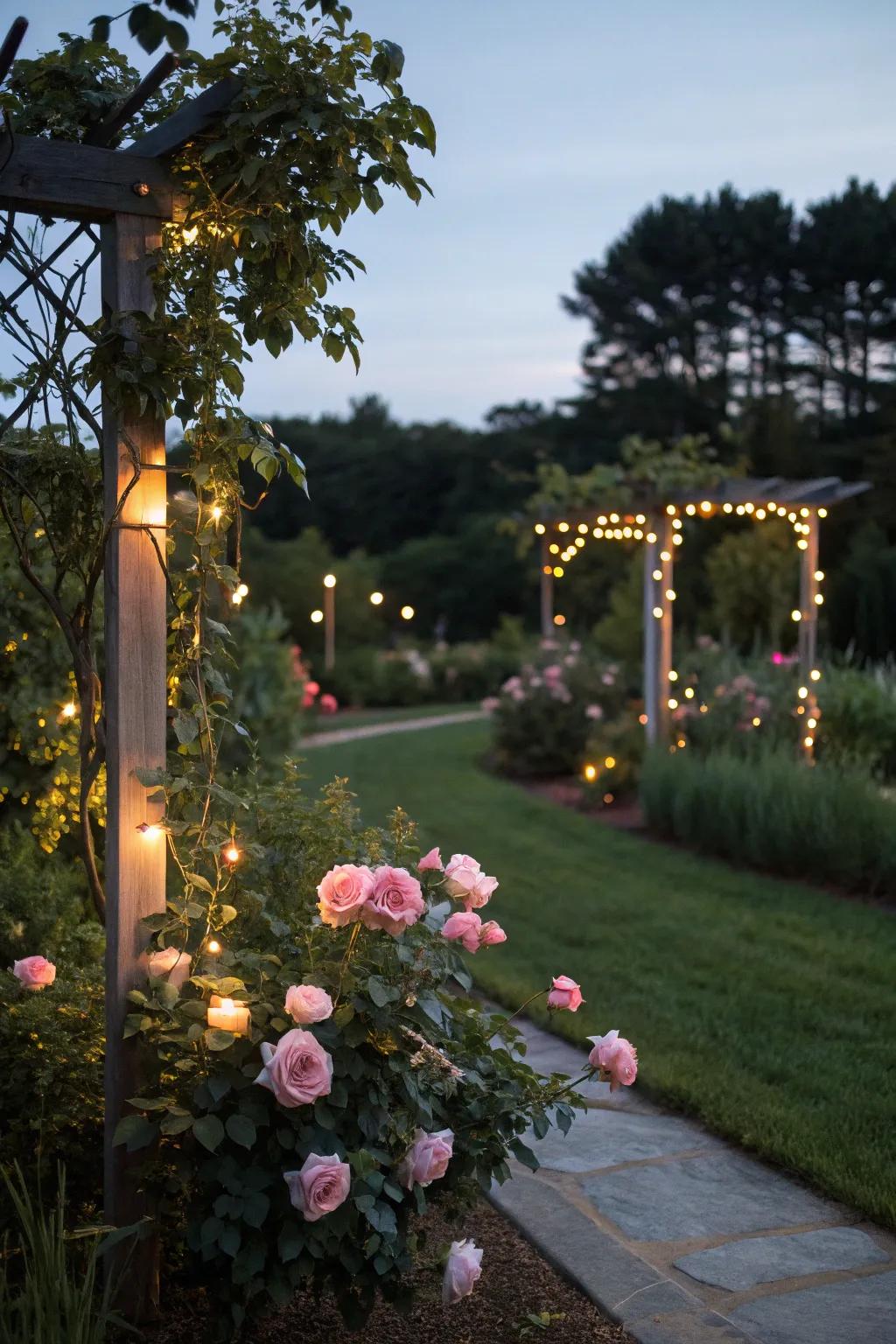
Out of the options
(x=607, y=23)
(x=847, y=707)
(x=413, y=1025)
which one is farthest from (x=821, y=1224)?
(x=607, y=23)

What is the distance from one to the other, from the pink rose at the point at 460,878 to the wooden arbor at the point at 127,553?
556 millimetres

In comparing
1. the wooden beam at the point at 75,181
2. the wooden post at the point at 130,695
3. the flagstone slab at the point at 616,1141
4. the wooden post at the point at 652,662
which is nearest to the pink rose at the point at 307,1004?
the wooden post at the point at 130,695

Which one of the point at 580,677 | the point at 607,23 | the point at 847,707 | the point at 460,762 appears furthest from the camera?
the point at 460,762

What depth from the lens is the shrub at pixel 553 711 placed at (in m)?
9.95

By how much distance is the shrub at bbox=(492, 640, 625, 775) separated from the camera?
9953mm

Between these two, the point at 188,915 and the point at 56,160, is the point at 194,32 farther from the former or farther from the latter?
the point at 188,915

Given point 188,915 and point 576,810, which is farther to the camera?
point 576,810

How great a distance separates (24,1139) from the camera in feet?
7.70

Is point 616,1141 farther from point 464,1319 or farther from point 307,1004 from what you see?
point 307,1004

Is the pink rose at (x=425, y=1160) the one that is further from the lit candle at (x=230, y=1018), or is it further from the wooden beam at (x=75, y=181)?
the wooden beam at (x=75, y=181)

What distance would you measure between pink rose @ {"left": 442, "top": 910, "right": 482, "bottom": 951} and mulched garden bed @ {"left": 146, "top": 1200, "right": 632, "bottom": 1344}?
25.2 inches

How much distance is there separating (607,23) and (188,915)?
22.9ft

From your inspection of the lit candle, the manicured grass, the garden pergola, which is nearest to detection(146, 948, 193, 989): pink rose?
the lit candle

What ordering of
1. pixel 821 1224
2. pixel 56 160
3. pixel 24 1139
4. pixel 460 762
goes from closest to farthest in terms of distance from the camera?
pixel 56 160, pixel 24 1139, pixel 821 1224, pixel 460 762
